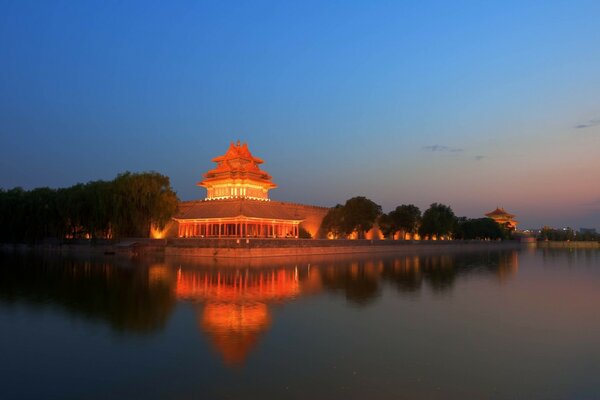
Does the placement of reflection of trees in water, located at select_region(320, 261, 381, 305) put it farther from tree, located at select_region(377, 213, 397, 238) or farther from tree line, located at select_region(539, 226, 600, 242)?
tree line, located at select_region(539, 226, 600, 242)

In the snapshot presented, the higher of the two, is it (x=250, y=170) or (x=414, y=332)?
(x=250, y=170)

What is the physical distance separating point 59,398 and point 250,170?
155ft

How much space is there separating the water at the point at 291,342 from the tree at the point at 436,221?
48.2 metres

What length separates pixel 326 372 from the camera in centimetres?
845

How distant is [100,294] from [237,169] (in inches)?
1410

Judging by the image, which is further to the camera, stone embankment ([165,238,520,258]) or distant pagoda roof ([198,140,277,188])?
distant pagoda roof ([198,140,277,188])

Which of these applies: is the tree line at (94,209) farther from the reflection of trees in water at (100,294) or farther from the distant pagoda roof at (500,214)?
the distant pagoda roof at (500,214)

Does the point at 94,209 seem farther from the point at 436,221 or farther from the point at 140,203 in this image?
the point at 436,221

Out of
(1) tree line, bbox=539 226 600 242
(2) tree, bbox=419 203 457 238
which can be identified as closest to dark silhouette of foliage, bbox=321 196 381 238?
(2) tree, bbox=419 203 457 238

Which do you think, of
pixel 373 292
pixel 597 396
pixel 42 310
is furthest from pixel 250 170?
pixel 597 396

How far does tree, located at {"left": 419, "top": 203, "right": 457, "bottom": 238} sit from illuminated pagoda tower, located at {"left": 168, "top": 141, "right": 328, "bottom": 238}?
59.3ft

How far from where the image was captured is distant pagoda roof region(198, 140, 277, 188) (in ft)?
171

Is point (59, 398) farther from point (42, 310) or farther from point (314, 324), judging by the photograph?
point (42, 310)

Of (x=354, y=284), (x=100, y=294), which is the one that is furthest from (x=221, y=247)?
(x=100, y=294)
